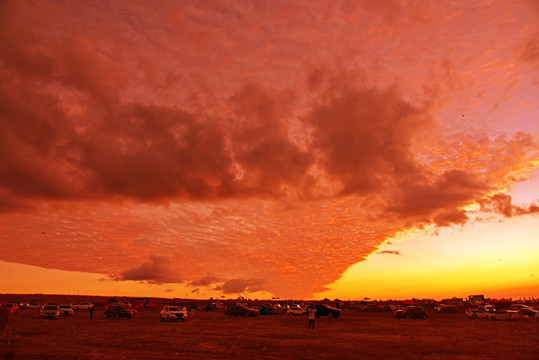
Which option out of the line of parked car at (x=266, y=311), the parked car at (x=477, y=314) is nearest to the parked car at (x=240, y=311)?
the line of parked car at (x=266, y=311)

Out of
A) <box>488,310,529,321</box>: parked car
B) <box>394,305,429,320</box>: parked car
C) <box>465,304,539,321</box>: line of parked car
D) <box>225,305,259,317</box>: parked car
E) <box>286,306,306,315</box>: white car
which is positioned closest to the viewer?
<box>488,310,529,321</box>: parked car

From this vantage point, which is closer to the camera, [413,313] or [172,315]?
[172,315]

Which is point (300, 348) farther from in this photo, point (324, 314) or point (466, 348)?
point (324, 314)

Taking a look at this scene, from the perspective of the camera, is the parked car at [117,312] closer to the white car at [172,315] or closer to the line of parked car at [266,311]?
the white car at [172,315]

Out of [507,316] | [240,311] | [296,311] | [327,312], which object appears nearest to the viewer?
[507,316]

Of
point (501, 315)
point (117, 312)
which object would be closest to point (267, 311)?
point (117, 312)

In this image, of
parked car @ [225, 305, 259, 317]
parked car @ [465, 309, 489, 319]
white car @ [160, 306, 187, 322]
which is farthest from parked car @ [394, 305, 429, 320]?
white car @ [160, 306, 187, 322]

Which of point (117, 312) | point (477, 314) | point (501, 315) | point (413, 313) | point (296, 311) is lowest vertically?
point (296, 311)

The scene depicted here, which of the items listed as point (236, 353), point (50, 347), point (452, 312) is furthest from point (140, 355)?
point (452, 312)

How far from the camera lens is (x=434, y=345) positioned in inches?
965

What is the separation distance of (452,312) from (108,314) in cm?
6220

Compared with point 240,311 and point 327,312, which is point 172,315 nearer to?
point 240,311

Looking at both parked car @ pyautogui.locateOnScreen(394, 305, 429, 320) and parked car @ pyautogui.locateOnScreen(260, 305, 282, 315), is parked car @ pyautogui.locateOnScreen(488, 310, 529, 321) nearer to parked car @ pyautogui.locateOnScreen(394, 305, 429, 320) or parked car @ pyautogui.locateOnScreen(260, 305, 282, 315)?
parked car @ pyautogui.locateOnScreen(394, 305, 429, 320)

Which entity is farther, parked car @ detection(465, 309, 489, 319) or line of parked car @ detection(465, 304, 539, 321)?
parked car @ detection(465, 309, 489, 319)
